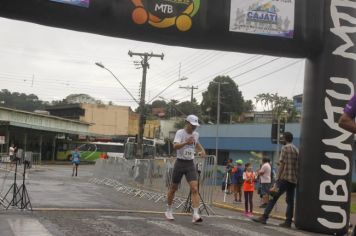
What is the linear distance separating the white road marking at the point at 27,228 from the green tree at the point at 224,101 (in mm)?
77143

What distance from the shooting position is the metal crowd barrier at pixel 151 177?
48.5ft

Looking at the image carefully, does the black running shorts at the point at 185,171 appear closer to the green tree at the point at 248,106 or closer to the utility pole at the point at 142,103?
the utility pole at the point at 142,103

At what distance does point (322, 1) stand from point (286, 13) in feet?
2.22

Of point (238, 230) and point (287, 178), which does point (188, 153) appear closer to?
point (238, 230)

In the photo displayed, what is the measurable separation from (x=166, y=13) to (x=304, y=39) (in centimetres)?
264

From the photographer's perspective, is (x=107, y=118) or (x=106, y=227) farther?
(x=107, y=118)

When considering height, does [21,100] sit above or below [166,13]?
above

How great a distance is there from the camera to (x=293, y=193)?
34.3 ft

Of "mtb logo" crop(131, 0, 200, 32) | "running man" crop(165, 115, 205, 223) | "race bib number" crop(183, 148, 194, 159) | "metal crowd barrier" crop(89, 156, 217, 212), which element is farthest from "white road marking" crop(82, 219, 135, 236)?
"metal crowd barrier" crop(89, 156, 217, 212)

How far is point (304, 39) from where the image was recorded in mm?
10305

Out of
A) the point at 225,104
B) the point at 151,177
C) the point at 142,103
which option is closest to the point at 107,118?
the point at 225,104

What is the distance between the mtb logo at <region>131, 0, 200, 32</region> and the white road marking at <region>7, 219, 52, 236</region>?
373 centimetres

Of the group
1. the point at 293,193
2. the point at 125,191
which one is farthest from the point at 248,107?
the point at 293,193

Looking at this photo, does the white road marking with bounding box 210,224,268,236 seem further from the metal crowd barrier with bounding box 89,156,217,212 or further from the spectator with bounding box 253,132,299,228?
the metal crowd barrier with bounding box 89,156,217,212
